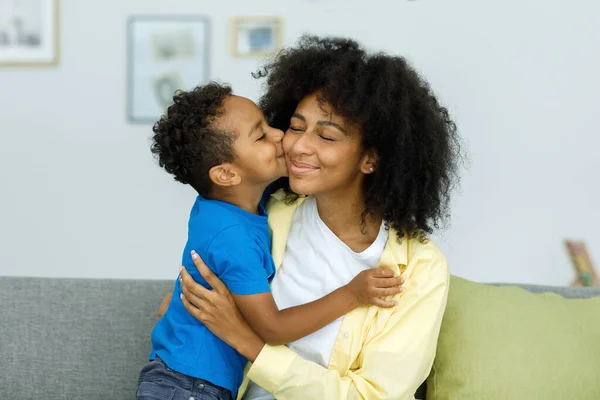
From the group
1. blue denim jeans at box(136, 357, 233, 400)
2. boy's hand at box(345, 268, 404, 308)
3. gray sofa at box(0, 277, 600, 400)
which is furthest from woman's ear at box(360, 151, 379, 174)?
gray sofa at box(0, 277, 600, 400)

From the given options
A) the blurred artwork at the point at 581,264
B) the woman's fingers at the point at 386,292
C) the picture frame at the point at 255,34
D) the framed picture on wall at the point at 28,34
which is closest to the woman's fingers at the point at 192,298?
the woman's fingers at the point at 386,292

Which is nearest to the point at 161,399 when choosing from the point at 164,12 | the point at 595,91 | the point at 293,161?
the point at 293,161

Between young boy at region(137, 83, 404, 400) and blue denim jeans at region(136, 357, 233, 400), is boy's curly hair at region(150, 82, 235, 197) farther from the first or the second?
blue denim jeans at region(136, 357, 233, 400)

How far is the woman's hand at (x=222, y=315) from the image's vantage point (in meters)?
1.73

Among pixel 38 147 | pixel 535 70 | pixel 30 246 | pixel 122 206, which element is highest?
pixel 535 70

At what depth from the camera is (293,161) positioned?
1821 millimetres

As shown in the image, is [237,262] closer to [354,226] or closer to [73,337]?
[354,226]

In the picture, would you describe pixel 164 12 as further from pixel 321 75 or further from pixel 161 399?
pixel 161 399

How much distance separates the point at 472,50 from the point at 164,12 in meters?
1.65

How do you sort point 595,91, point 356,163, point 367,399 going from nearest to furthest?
point 367,399 < point 356,163 < point 595,91

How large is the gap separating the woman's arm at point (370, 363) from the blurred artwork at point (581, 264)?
7.12ft

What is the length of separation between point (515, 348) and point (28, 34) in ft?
10.3

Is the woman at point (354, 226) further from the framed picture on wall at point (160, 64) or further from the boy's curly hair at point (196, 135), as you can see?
the framed picture on wall at point (160, 64)

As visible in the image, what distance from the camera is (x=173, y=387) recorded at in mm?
1759
